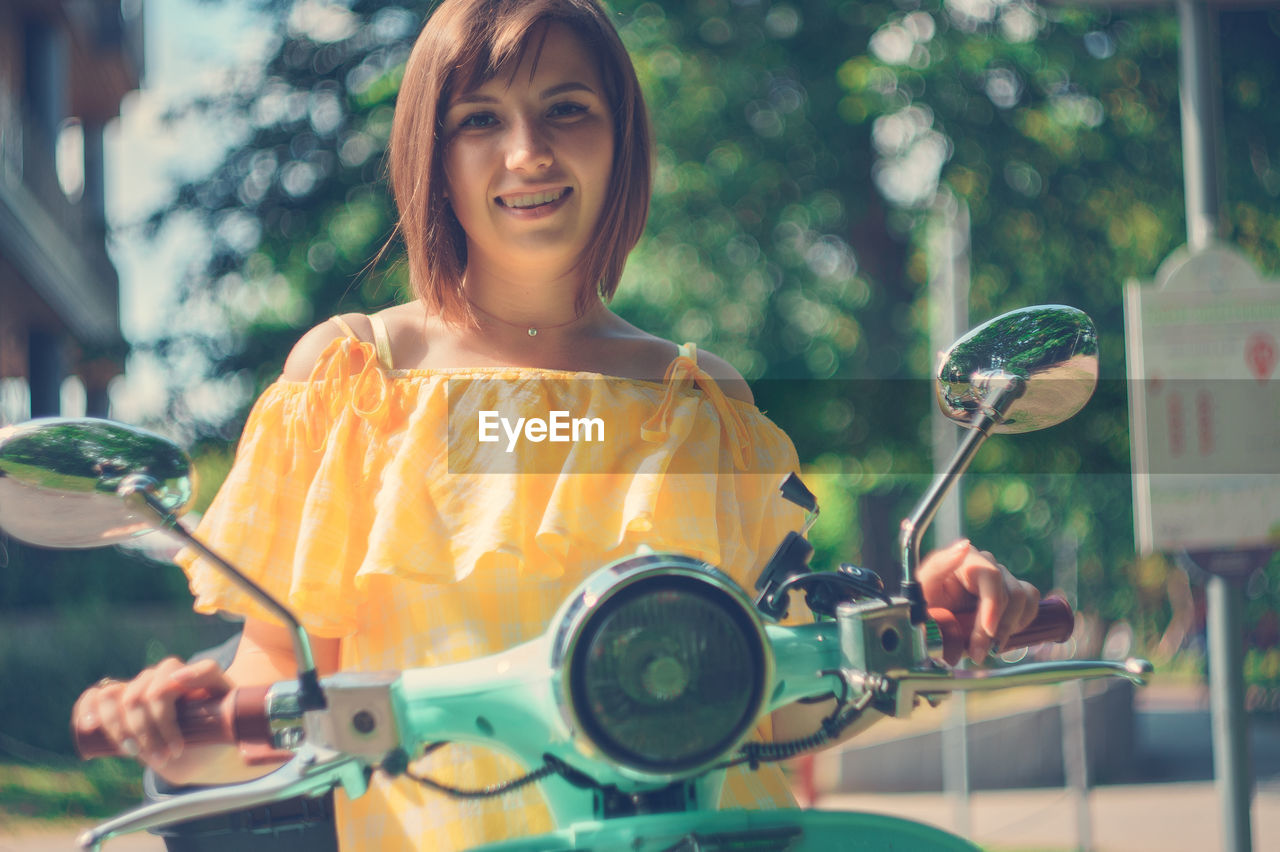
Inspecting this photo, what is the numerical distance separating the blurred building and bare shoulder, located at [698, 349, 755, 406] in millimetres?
7614

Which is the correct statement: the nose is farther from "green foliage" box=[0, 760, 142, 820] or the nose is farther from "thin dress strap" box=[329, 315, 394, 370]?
"green foliage" box=[0, 760, 142, 820]

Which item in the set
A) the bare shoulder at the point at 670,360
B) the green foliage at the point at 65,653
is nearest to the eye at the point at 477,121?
the bare shoulder at the point at 670,360

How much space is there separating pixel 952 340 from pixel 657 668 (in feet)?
18.7

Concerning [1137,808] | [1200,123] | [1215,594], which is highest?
[1200,123]

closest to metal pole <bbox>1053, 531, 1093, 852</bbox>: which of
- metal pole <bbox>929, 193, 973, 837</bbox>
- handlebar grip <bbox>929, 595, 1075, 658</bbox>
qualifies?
metal pole <bbox>929, 193, 973, 837</bbox>

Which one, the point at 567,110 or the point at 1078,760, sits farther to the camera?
the point at 1078,760

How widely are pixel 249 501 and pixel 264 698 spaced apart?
34 cm

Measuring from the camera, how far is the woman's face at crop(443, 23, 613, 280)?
1.08m

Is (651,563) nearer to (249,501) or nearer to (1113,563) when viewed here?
(249,501)

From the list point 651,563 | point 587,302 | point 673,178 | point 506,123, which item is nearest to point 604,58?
point 506,123

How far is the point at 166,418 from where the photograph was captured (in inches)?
284

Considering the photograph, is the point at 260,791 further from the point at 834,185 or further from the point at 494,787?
the point at 834,185

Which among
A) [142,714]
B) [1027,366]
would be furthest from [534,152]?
[142,714]

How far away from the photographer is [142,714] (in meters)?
0.75
